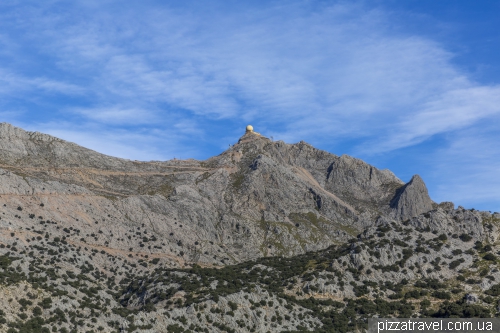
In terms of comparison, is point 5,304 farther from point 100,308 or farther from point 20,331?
point 100,308

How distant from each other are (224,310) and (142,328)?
756 inches

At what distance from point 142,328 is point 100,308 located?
1294 cm

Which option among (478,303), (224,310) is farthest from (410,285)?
(224,310)

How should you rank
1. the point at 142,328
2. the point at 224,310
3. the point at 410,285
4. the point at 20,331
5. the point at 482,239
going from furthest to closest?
the point at 482,239 → the point at 410,285 → the point at 224,310 → the point at 142,328 → the point at 20,331

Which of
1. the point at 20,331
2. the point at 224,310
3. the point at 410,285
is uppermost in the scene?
the point at 410,285

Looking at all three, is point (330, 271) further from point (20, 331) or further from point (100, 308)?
point (20, 331)

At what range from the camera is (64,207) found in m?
190

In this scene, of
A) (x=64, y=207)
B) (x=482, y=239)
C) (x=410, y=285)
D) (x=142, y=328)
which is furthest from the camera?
(x=64, y=207)

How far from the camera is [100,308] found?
13438 centimetres

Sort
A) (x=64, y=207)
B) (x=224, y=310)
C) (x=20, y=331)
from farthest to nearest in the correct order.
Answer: (x=64, y=207)
(x=224, y=310)
(x=20, y=331)

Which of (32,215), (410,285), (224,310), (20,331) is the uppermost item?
(32,215)

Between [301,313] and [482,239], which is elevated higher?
[482,239]

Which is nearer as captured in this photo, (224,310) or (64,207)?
(224,310)

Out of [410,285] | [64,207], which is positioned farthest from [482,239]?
[64,207]
